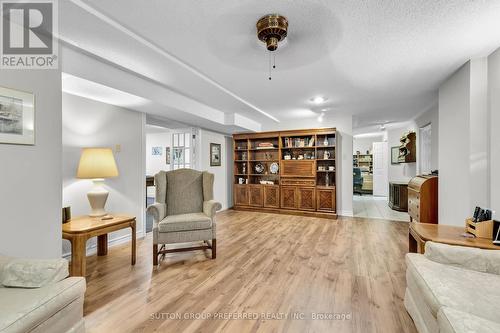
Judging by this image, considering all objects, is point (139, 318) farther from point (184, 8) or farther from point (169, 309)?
point (184, 8)

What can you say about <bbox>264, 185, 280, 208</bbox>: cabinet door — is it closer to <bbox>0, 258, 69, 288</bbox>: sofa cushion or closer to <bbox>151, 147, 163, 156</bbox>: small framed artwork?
<bbox>151, 147, 163, 156</bbox>: small framed artwork

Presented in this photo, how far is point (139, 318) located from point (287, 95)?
11.4 feet

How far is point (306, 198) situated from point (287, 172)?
0.78 meters

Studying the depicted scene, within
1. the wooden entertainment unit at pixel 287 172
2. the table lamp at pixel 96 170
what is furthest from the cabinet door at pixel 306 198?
the table lamp at pixel 96 170

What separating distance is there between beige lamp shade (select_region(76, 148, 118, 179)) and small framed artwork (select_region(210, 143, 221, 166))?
117 inches

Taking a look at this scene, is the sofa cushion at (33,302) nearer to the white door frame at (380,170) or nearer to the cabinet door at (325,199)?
the cabinet door at (325,199)

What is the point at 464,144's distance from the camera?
2547 mm

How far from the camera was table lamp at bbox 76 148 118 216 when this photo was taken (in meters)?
2.62

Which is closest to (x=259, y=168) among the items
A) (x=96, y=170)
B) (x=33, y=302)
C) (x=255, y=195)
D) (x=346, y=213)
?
(x=255, y=195)

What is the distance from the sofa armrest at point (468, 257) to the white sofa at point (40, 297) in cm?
245

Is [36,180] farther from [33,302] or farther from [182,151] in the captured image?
[182,151]

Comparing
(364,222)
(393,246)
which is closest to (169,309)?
(393,246)

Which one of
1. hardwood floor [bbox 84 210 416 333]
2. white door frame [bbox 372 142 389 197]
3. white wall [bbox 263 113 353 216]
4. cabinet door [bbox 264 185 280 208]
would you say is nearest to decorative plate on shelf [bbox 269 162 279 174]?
cabinet door [bbox 264 185 280 208]

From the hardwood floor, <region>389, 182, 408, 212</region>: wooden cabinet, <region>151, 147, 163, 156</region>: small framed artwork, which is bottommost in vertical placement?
the hardwood floor
